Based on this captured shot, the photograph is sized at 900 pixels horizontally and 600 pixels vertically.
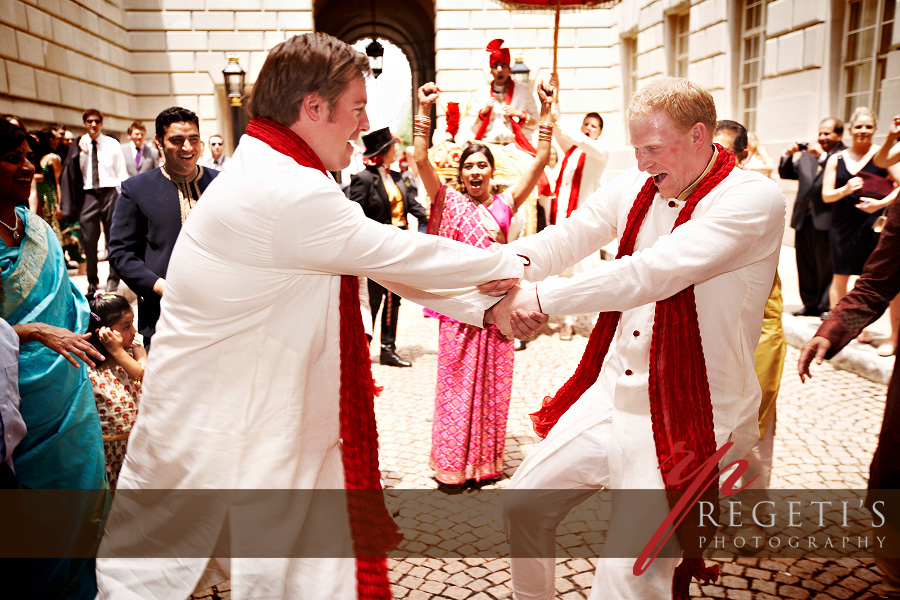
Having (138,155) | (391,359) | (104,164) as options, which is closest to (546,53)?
(138,155)

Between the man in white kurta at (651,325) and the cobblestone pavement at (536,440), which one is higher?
the man in white kurta at (651,325)

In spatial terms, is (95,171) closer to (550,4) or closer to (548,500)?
(550,4)

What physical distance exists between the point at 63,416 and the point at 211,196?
1.44 meters

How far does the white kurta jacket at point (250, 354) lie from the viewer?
2.02 meters

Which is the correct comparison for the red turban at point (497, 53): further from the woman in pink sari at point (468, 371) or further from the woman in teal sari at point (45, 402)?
the woman in teal sari at point (45, 402)

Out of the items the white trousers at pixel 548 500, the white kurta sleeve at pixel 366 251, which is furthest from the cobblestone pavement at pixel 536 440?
the white kurta sleeve at pixel 366 251

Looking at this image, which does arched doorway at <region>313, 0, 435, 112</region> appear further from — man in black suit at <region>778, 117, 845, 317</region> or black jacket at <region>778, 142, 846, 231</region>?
man in black suit at <region>778, 117, 845, 317</region>

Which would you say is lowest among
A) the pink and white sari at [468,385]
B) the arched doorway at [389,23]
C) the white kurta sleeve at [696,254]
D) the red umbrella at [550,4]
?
the pink and white sari at [468,385]

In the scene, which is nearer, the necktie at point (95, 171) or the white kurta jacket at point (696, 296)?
the white kurta jacket at point (696, 296)

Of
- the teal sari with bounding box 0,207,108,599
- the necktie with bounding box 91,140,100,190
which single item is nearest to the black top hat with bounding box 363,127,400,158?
the teal sari with bounding box 0,207,108,599

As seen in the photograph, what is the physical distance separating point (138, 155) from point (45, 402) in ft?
37.9

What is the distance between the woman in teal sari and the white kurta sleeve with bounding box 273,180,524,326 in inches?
48.3

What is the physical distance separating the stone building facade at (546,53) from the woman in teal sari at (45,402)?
35.0 feet

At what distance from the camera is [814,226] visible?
26.6 ft
